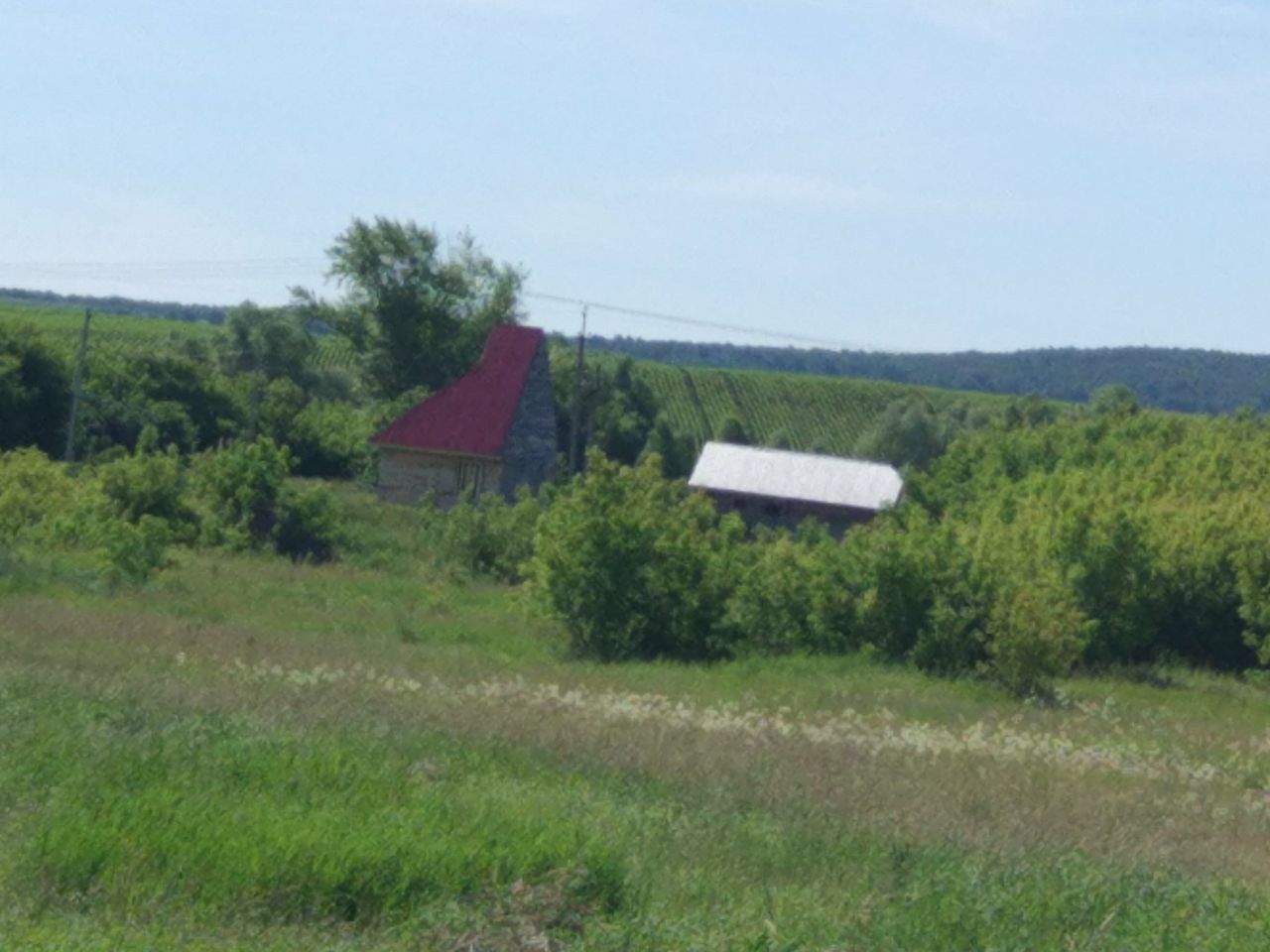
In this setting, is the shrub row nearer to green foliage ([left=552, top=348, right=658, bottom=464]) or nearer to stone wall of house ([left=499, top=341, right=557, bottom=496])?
stone wall of house ([left=499, top=341, right=557, bottom=496])

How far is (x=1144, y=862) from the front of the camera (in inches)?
410

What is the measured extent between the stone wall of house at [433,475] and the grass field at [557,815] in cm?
3274

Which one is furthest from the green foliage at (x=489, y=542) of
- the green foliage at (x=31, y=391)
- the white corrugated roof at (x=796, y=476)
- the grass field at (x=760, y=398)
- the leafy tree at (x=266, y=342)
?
the grass field at (x=760, y=398)

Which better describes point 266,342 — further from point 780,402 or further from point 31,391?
point 780,402

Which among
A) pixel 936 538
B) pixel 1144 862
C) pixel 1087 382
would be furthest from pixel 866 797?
pixel 1087 382

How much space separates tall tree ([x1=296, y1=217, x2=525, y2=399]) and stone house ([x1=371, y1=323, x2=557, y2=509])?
18.9 m

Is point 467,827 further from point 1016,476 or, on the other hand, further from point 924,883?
point 1016,476

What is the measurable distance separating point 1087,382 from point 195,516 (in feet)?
384

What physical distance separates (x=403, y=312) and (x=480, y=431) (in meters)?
20.9

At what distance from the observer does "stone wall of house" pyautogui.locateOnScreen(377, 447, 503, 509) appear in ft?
176

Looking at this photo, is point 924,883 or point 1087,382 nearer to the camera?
Result: point 924,883

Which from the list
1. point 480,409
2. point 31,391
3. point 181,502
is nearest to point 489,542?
point 181,502

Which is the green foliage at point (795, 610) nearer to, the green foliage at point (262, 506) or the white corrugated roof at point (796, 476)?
the green foliage at point (262, 506)

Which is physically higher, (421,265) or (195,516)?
(421,265)
